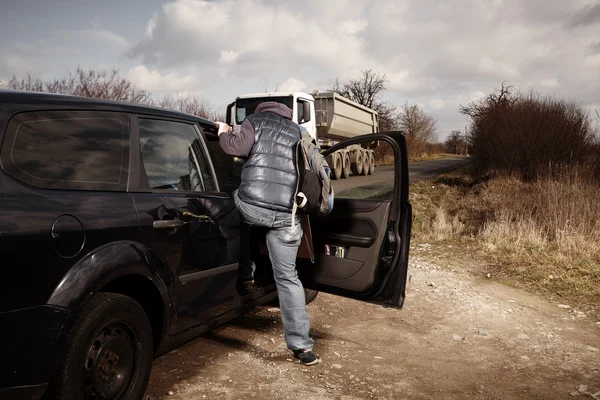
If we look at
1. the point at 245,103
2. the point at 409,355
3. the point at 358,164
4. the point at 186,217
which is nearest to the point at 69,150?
the point at 186,217

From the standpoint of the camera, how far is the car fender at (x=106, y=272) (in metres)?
2.06

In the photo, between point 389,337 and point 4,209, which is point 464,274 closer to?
point 389,337

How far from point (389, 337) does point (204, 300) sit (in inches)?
70.3

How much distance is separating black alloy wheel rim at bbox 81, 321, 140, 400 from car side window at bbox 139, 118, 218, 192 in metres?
0.80

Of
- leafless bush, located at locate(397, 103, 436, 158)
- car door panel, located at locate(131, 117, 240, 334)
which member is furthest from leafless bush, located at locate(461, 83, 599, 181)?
leafless bush, located at locate(397, 103, 436, 158)

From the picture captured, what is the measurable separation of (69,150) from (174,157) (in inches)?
31.1

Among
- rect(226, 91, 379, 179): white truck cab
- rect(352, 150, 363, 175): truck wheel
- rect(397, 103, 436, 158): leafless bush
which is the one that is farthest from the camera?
rect(397, 103, 436, 158): leafless bush

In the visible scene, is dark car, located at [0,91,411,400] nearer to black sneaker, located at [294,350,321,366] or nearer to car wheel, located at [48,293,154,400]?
Answer: car wheel, located at [48,293,154,400]

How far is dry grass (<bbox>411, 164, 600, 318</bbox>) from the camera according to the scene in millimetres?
5691

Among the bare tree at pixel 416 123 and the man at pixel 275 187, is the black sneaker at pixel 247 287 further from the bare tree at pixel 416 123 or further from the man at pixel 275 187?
the bare tree at pixel 416 123

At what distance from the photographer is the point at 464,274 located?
6.09m

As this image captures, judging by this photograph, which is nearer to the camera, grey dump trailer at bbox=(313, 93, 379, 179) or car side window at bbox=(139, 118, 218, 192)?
car side window at bbox=(139, 118, 218, 192)

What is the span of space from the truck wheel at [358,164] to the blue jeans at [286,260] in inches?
663

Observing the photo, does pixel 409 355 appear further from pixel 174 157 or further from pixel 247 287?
pixel 174 157
